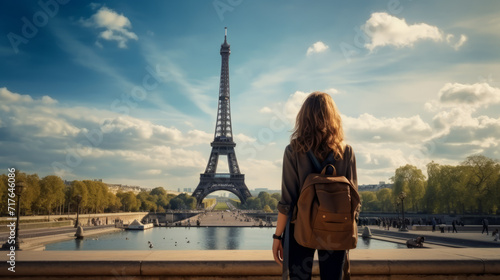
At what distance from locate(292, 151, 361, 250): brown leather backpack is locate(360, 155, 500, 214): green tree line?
5333 centimetres

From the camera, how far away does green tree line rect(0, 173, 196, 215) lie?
47269 mm

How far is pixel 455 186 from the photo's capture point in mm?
52625

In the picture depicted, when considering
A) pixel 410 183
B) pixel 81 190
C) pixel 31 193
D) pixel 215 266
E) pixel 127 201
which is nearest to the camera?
pixel 215 266

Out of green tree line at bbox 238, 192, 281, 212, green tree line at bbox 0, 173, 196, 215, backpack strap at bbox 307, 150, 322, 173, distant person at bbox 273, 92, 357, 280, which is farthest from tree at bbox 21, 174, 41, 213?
green tree line at bbox 238, 192, 281, 212

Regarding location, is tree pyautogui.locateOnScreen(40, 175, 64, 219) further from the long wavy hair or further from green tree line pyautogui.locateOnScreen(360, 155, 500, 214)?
the long wavy hair

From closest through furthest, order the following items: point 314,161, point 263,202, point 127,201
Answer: point 314,161, point 127,201, point 263,202

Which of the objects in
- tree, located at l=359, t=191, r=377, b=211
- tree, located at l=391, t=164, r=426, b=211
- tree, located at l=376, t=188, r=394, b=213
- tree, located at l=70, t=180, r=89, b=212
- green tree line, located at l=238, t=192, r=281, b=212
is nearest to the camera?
tree, located at l=391, t=164, r=426, b=211

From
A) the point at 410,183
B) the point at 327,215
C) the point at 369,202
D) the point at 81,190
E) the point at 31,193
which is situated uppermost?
the point at 410,183

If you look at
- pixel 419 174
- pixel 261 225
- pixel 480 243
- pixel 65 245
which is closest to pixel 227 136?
pixel 261 225

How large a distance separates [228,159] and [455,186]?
50383 mm

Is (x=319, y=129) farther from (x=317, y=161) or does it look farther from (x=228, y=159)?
(x=228, y=159)

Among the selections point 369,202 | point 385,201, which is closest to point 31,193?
point 385,201

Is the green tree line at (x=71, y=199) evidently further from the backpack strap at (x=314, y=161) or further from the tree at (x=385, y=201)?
the tree at (x=385, y=201)

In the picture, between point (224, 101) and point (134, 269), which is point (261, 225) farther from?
point (134, 269)
